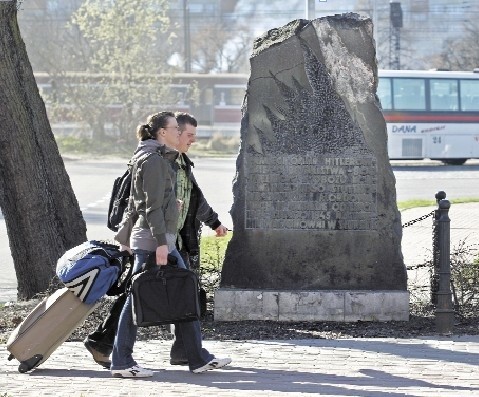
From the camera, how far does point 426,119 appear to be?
36.5m

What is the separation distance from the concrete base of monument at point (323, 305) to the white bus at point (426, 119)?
2695 centimetres

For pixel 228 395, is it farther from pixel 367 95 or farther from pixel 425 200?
pixel 425 200

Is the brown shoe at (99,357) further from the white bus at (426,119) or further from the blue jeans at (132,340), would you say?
the white bus at (426,119)

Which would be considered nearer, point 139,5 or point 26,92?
point 26,92

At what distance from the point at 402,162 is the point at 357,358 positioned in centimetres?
3129

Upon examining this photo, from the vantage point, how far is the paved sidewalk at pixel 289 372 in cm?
717

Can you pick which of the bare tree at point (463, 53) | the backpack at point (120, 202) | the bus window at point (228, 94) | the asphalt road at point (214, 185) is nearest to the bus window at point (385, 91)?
the asphalt road at point (214, 185)

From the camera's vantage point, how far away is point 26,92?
446 inches

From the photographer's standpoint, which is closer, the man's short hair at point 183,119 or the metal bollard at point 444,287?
the man's short hair at point 183,119

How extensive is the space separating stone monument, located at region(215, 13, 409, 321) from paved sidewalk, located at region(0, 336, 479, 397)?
2.78 feet

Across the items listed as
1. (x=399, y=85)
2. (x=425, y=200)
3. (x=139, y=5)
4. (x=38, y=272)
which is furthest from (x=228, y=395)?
(x=139, y=5)

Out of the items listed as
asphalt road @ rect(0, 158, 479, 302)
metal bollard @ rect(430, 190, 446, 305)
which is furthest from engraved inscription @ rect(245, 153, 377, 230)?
asphalt road @ rect(0, 158, 479, 302)

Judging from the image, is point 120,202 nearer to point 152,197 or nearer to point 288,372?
point 152,197

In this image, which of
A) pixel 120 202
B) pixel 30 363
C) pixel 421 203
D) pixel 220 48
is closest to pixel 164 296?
pixel 120 202
